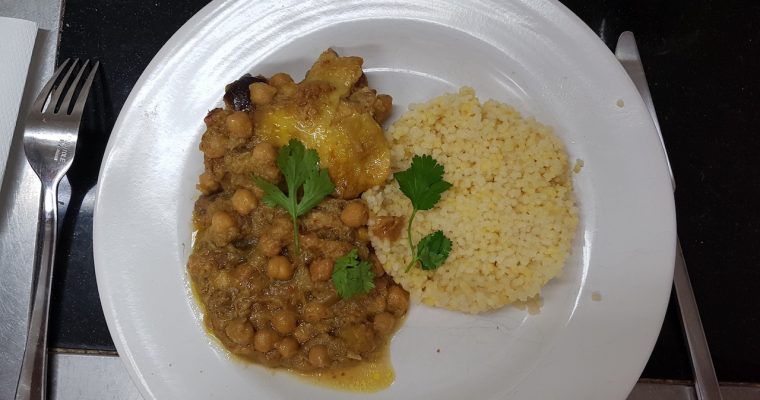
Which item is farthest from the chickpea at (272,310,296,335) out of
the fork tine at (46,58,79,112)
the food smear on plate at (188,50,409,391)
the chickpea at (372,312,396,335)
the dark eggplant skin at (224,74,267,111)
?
the fork tine at (46,58,79,112)

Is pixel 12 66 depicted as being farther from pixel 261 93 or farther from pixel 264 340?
pixel 264 340

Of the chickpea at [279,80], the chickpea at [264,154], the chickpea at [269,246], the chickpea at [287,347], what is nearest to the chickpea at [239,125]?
the chickpea at [264,154]

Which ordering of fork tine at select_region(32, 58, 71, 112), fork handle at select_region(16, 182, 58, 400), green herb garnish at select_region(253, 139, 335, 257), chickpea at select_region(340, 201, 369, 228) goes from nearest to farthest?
green herb garnish at select_region(253, 139, 335, 257)
chickpea at select_region(340, 201, 369, 228)
fork handle at select_region(16, 182, 58, 400)
fork tine at select_region(32, 58, 71, 112)

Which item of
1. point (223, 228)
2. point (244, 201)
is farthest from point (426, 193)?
point (223, 228)

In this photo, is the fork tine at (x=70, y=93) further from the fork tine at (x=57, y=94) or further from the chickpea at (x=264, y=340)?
the chickpea at (x=264, y=340)

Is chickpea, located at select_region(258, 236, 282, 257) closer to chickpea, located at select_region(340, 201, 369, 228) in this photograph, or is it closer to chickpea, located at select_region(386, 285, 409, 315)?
chickpea, located at select_region(340, 201, 369, 228)
